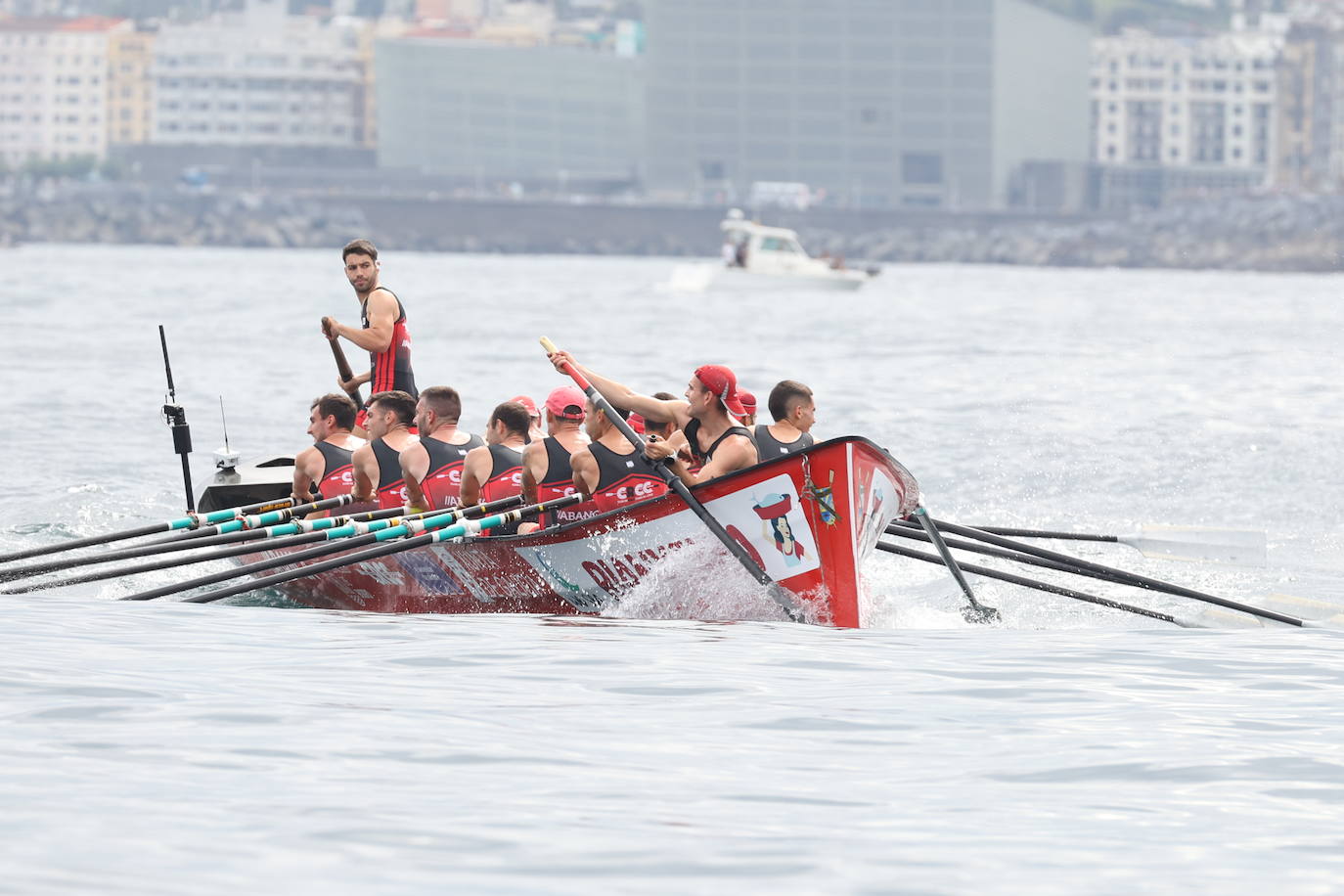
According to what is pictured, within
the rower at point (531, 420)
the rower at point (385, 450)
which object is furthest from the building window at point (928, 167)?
the rower at point (385, 450)

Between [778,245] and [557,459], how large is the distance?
60396 millimetres

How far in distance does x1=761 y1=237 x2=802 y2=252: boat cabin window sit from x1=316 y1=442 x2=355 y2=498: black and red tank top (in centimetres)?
5851

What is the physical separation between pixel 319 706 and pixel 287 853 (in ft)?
7.31

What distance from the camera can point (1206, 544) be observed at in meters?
Answer: 11.7

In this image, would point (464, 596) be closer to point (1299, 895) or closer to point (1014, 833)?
point (1014, 833)

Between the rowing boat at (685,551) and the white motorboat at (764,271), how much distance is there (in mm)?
57916

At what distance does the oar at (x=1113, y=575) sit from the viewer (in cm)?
1062

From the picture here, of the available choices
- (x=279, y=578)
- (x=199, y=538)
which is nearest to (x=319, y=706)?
(x=279, y=578)

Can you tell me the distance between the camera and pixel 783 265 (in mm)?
69812

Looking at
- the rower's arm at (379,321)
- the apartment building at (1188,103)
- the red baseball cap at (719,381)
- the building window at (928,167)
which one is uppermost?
the apartment building at (1188,103)

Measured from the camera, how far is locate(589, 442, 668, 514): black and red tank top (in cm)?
1043

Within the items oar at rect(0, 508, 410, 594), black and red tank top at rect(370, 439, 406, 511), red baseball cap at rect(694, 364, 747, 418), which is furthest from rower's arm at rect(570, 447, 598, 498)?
black and red tank top at rect(370, 439, 406, 511)

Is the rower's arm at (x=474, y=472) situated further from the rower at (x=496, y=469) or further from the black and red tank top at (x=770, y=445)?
the black and red tank top at (x=770, y=445)

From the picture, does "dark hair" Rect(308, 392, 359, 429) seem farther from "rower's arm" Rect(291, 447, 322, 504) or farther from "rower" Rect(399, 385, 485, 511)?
"rower" Rect(399, 385, 485, 511)
